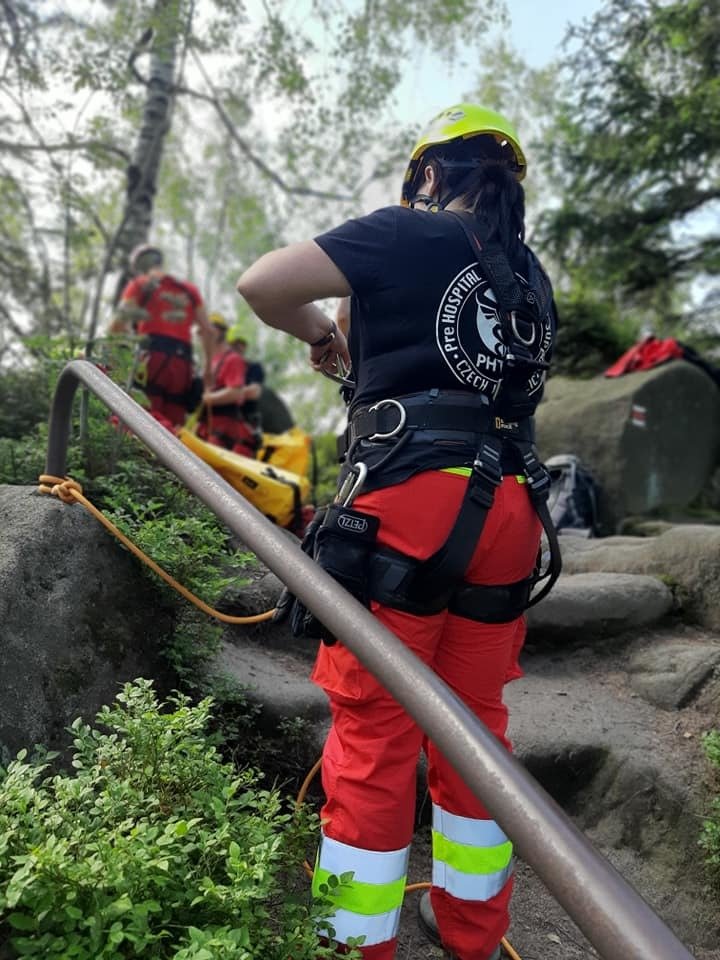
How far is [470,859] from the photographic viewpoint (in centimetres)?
224

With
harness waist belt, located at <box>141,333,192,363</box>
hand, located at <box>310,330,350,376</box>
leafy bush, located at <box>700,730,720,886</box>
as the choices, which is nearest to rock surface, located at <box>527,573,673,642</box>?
leafy bush, located at <box>700,730,720,886</box>

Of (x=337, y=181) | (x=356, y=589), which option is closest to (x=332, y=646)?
(x=356, y=589)

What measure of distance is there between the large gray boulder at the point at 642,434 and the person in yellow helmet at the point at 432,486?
624cm

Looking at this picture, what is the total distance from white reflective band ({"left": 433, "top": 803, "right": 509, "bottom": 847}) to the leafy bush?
42.4 inches

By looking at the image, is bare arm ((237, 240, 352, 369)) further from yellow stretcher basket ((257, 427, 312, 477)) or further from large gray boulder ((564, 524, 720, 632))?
yellow stretcher basket ((257, 427, 312, 477))

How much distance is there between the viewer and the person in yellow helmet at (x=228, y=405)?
801 cm

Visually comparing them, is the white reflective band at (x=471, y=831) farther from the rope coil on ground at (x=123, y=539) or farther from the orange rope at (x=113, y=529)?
the orange rope at (x=113, y=529)

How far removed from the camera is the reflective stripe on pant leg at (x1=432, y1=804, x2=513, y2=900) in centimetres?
223

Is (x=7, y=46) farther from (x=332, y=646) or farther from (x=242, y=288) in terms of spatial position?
A: (x=332, y=646)

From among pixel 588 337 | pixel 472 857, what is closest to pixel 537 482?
pixel 472 857

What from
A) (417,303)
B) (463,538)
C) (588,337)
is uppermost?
(588,337)

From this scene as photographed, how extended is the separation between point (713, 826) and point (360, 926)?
1629mm

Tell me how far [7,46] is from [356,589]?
27.7 ft

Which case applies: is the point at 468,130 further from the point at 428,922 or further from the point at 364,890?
the point at 428,922
